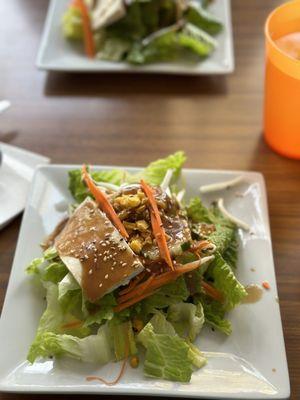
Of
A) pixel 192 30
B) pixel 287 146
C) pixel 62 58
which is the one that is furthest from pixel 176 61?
pixel 287 146

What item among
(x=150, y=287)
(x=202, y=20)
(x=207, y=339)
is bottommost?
(x=207, y=339)

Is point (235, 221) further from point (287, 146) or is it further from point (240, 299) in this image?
point (287, 146)

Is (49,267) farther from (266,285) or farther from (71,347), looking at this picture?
(266,285)

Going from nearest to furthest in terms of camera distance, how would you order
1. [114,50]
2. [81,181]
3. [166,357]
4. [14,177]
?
[166,357] < [81,181] < [14,177] < [114,50]

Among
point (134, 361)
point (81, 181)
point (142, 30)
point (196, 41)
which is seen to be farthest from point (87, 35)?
point (134, 361)

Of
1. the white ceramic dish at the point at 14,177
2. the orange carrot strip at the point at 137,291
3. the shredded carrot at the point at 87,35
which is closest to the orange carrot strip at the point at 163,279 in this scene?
the orange carrot strip at the point at 137,291

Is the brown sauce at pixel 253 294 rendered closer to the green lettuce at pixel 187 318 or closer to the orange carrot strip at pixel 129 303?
the green lettuce at pixel 187 318

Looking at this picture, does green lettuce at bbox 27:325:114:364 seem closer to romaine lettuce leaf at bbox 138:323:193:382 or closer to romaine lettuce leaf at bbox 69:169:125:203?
romaine lettuce leaf at bbox 138:323:193:382
